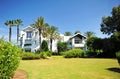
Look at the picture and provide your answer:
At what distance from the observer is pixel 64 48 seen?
67312 millimetres

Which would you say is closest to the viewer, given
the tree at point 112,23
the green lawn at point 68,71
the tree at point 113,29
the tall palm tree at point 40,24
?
the green lawn at point 68,71

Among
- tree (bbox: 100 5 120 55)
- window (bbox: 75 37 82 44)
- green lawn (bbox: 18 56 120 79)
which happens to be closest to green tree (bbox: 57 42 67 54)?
window (bbox: 75 37 82 44)

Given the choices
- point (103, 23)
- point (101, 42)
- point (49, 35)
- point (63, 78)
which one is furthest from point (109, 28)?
point (63, 78)

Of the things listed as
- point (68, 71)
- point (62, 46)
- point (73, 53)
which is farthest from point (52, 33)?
point (68, 71)

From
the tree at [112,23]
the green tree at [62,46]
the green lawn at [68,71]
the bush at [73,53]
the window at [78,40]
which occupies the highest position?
the tree at [112,23]

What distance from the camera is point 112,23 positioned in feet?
158

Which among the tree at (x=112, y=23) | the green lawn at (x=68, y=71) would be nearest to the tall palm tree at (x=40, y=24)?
the tree at (x=112, y=23)

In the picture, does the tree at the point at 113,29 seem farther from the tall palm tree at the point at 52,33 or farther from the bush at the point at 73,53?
the tall palm tree at the point at 52,33

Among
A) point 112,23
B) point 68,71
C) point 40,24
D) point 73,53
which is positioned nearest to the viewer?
point 68,71

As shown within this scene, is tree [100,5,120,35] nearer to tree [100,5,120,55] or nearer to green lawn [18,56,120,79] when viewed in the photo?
tree [100,5,120,55]

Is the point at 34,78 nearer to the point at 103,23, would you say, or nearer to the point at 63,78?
the point at 63,78

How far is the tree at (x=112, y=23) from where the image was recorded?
47.1 m

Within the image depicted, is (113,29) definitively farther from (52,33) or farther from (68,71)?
(68,71)

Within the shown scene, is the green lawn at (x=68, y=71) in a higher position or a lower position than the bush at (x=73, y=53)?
lower
